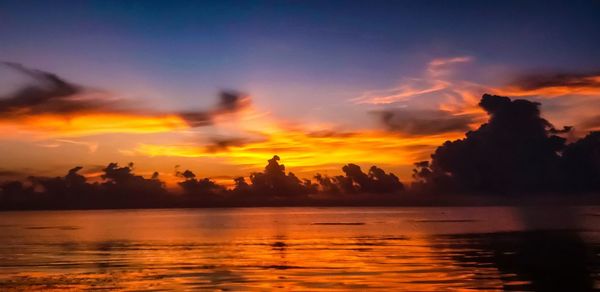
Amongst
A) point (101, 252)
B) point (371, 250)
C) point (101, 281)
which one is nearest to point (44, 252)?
point (101, 252)

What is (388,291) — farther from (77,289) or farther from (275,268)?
(77,289)

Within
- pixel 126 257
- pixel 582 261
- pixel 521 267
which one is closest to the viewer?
pixel 521 267

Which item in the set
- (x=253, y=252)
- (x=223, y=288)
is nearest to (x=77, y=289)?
(x=223, y=288)

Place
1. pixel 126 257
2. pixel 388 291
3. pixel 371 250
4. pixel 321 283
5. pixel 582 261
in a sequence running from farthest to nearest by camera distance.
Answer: pixel 371 250 < pixel 126 257 < pixel 582 261 < pixel 321 283 < pixel 388 291

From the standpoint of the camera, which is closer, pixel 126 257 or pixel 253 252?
pixel 126 257

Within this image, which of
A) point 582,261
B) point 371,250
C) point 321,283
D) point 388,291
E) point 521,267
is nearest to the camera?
point 388,291

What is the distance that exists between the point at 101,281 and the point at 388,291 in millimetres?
21064

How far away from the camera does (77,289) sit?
4231cm

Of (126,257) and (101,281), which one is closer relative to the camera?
(101,281)

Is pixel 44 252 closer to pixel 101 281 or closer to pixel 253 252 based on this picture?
pixel 253 252

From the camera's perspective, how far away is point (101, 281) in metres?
46.5

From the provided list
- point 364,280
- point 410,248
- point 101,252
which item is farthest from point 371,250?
point 101,252

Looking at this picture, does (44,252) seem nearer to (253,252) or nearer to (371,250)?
(253,252)

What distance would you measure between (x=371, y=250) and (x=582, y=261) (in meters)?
22.6
